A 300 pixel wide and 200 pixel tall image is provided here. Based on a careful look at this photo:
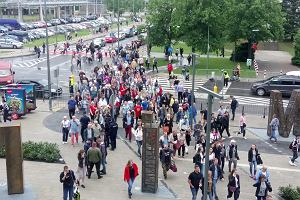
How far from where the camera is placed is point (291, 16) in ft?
220

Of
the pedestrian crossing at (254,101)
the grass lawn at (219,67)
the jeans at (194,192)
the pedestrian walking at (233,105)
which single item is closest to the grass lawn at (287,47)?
the grass lawn at (219,67)

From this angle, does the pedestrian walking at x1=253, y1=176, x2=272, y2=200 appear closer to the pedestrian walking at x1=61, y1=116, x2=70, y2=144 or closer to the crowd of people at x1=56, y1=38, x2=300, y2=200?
the crowd of people at x1=56, y1=38, x2=300, y2=200

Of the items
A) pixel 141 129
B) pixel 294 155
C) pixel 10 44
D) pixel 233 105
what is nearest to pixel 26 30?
pixel 10 44

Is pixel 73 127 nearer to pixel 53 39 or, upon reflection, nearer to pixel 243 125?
pixel 243 125

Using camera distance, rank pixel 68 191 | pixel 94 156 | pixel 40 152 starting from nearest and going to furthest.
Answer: pixel 68 191, pixel 94 156, pixel 40 152

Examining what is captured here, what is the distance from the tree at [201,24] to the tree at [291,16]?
845 inches

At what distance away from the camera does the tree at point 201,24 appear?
47.8 metres

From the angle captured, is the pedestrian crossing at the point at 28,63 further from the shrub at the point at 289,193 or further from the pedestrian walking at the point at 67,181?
the shrub at the point at 289,193

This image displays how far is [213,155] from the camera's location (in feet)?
64.5

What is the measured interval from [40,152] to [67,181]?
217 inches

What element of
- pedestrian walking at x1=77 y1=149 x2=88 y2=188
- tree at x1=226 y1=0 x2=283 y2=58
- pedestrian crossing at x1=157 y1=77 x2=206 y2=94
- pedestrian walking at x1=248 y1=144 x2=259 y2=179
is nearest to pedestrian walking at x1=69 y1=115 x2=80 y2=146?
pedestrian walking at x1=77 y1=149 x2=88 y2=188

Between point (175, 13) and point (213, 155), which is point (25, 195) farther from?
point (175, 13)

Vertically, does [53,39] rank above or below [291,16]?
below

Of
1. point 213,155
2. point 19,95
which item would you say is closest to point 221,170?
point 213,155
